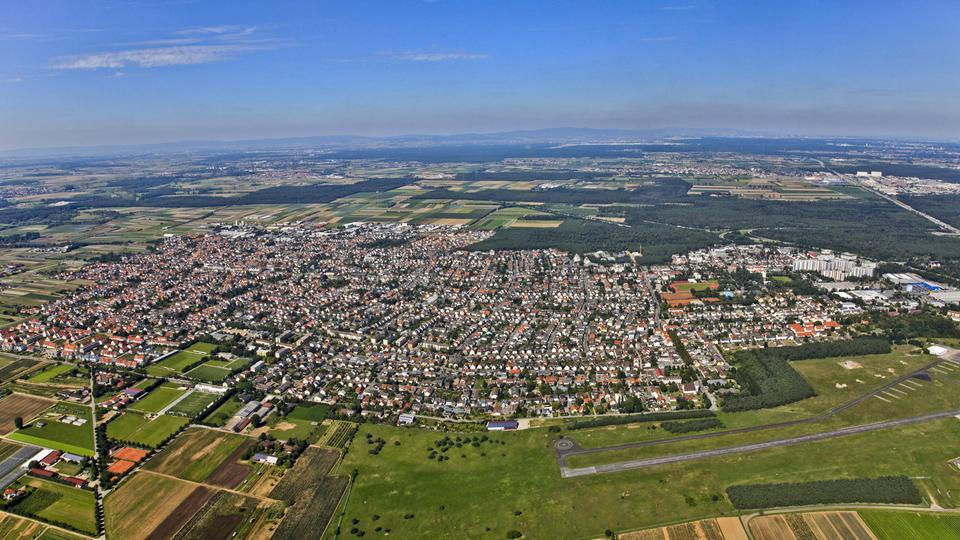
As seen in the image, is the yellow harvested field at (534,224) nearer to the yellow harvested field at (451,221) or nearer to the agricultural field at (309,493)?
the yellow harvested field at (451,221)

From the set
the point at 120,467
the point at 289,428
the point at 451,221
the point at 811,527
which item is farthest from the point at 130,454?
the point at 451,221

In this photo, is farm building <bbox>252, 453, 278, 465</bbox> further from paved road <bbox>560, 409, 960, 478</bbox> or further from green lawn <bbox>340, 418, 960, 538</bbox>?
paved road <bbox>560, 409, 960, 478</bbox>

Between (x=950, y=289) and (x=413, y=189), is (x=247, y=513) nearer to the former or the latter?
(x=950, y=289)

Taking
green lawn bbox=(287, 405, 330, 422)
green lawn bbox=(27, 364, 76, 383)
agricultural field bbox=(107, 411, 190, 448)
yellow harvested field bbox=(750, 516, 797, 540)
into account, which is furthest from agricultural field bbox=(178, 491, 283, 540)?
green lawn bbox=(27, 364, 76, 383)

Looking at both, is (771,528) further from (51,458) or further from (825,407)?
(51,458)

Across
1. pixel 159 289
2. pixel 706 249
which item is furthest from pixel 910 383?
pixel 159 289
